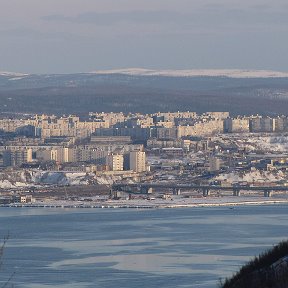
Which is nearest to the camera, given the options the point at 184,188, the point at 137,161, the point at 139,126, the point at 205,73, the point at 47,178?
the point at 184,188

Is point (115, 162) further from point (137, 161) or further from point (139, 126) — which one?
point (139, 126)

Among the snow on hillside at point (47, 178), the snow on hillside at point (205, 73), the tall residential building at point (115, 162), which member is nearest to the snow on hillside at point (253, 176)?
the snow on hillside at point (47, 178)

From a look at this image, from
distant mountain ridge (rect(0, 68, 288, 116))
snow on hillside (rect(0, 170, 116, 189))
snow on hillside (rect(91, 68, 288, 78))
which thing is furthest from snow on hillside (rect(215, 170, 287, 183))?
snow on hillside (rect(91, 68, 288, 78))

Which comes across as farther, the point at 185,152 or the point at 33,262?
the point at 185,152

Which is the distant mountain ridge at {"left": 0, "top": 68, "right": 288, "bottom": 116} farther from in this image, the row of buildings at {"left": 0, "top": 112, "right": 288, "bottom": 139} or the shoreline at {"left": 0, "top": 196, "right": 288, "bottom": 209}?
the shoreline at {"left": 0, "top": 196, "right": 288, "bottom": 209}

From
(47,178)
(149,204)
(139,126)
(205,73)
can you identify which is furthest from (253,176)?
(205,73)

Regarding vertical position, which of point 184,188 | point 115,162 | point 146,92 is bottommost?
point 184,188

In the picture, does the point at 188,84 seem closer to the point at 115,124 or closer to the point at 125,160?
the point at 115,124

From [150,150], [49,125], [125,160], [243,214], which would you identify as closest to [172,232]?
[243,214]
